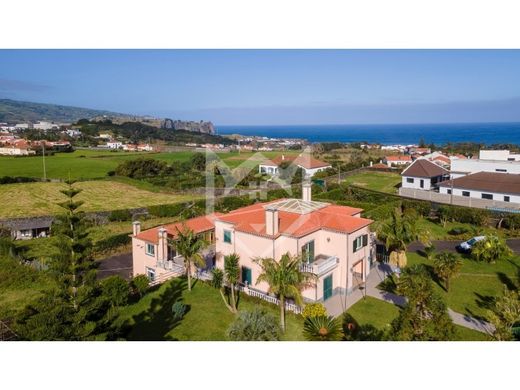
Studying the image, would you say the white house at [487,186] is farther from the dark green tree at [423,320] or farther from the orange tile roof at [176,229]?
the dark green tree at [423,320]

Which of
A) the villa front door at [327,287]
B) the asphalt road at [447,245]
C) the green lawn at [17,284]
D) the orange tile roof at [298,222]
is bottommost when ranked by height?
the green lawn at [17,284]

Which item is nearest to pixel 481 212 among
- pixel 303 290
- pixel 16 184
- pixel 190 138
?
pixel 303 290

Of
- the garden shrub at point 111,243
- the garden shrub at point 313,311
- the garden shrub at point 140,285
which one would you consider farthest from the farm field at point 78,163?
the garden shrub at point 313,311

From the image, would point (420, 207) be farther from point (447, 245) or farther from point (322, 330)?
point (322, 330)

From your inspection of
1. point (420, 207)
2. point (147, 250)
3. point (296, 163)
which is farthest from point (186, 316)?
point (296, 163)

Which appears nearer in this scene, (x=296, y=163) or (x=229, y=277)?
(x=229, y=277)

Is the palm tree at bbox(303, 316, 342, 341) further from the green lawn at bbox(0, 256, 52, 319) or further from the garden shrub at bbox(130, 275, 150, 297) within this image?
the green lawn at bbox(0, 256, 52, 319)
